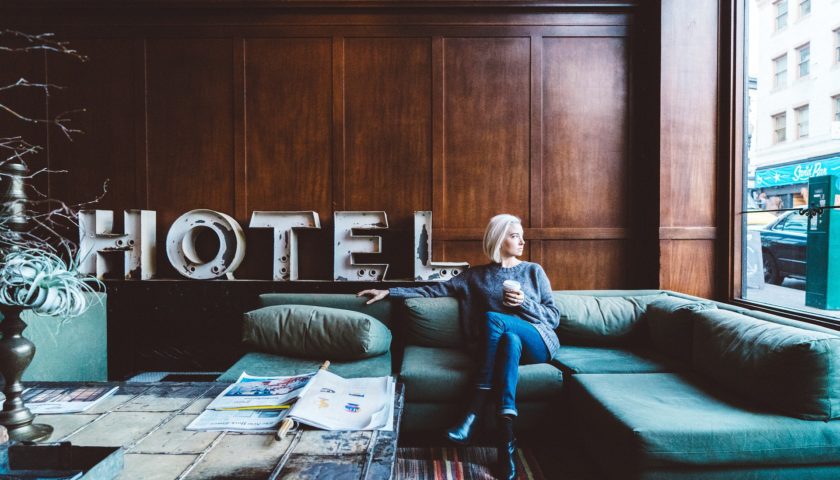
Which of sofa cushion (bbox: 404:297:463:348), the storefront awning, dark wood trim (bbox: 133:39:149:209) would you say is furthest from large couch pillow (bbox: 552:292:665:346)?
dark wood trim (bbox: 133:39:149:209)

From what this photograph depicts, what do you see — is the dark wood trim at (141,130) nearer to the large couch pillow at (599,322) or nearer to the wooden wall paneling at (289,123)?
the wooden wall paneling at (289,123)

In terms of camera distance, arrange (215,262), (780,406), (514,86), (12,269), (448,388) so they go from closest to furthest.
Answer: (12,269) → (780,406) → (448,388) → (215,262) → (514,86)

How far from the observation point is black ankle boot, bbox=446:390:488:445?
2.22m

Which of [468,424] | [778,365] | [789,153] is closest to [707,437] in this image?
[778,365]

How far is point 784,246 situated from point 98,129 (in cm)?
483

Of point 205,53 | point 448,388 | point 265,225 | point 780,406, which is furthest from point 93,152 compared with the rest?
point 780,406

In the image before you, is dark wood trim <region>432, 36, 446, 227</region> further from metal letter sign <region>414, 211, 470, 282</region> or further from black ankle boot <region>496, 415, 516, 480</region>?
black ankle boot <region>496, 415, 516, 480</region>

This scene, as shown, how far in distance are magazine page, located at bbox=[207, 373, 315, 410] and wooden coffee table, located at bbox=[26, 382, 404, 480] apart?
0.07 meters

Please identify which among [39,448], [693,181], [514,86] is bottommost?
[39,448]

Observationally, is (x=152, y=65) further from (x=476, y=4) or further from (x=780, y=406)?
(x=780, y=406)

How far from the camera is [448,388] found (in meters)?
2.38

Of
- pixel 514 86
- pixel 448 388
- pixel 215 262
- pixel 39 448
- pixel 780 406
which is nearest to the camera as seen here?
pixel 39 448

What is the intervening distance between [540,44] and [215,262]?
2940mm

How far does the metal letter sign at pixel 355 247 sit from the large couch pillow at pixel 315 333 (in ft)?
2.34
